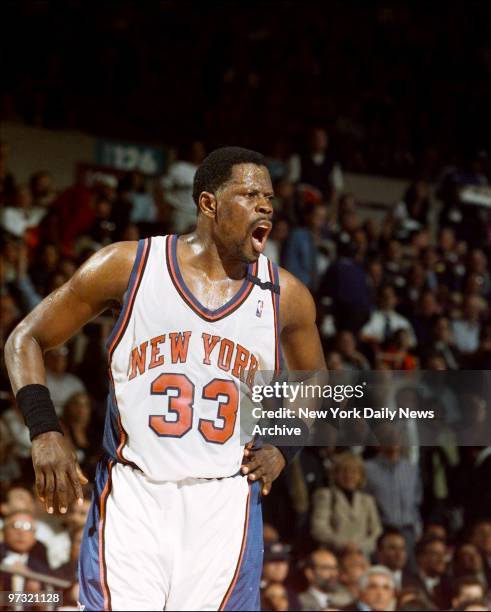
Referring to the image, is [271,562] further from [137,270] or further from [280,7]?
[280,7]

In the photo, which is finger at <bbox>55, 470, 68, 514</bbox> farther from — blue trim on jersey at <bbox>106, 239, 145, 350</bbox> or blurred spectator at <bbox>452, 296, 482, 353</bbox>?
blurred spectator at <bbox>452, 296, 482, 353</bbox>

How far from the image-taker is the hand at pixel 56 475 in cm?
308

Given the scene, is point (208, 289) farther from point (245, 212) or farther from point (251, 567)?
point (251, 567)

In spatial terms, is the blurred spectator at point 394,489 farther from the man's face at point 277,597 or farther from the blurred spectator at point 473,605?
the man's face at point 277,597

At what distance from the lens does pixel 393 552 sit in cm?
698

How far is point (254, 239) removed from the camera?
3.42 m

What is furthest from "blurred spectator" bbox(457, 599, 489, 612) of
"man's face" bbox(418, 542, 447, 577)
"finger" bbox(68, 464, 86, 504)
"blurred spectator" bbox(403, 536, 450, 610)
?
"finger" bbox(68, 464, 86, 504)

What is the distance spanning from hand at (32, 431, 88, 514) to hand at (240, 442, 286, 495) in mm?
581

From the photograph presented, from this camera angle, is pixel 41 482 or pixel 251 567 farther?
pixel 251 567

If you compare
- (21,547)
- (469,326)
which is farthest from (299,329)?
(469,326)

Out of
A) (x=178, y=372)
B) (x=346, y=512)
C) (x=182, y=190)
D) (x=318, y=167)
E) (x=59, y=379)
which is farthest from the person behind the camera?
(x=318, y=167)

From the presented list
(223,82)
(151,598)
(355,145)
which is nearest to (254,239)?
(151,598)

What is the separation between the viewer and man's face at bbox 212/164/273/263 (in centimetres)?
342

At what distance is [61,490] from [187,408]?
0.49 meters
